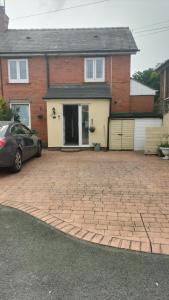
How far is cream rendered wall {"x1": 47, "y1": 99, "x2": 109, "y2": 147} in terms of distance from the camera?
13.9 m

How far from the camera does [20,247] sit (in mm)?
3488

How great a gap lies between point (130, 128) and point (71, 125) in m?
3.92

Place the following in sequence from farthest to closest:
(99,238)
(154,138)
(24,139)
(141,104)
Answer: (141,104), (154,138), (24,139), (99,238)

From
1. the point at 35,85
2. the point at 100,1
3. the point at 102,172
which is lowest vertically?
the point at 102,172

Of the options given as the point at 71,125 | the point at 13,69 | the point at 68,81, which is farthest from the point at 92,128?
the point at 13,69

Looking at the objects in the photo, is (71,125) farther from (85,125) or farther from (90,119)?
(90,119)

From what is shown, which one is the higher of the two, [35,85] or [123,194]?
[35,85]

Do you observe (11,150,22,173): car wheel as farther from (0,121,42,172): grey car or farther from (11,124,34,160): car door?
(11,124,34,160): car door

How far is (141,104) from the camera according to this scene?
55.5 feet

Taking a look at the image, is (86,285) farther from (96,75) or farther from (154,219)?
(96,75)

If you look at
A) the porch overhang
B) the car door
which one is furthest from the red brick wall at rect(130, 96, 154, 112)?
→ the car door

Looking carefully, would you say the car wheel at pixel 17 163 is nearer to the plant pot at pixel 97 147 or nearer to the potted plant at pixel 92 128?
the plant pot at pixel 97 147

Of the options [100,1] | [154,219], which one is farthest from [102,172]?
[100,1]

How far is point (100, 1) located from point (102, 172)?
13.0 m
